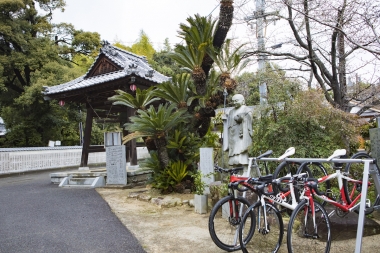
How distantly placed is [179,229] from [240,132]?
7.02 feet

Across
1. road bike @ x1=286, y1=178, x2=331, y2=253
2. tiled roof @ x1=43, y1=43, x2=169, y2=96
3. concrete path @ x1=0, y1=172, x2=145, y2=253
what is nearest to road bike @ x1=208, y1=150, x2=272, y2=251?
road bike @ x1=286, y1=178, x2=331, y2=253

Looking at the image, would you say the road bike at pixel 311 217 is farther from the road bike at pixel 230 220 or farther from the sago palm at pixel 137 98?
the sago palm at pixel 137 98

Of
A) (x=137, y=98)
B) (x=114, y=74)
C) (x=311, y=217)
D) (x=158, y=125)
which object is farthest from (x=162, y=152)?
(x=311, y=217)

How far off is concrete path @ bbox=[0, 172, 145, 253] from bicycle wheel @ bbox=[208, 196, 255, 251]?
3.91 feet

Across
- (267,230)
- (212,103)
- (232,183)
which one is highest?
(212,103)

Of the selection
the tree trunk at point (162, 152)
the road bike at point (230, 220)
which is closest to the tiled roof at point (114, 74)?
the tree trunk at point (162, 152)

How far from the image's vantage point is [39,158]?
17609 millimetres

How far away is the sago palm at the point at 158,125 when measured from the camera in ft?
25.8

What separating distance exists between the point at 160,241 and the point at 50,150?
52.6 feet

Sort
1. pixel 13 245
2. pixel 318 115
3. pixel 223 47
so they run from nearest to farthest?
pixel 13 245 → pixel 318 115 → pixel 223 47

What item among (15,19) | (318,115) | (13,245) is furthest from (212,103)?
(15,19)

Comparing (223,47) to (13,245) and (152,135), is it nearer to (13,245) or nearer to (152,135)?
(152,135)

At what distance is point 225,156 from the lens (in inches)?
308

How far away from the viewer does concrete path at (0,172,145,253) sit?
14.9 ft
